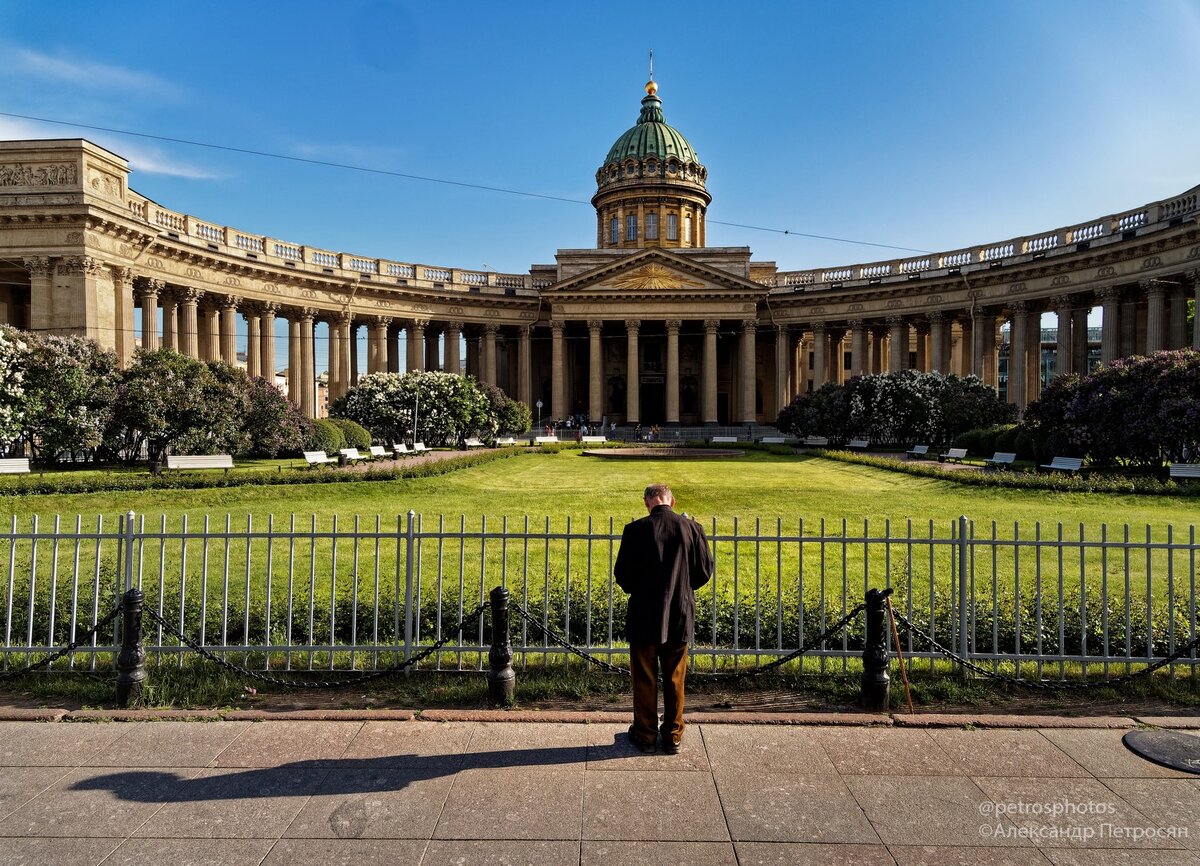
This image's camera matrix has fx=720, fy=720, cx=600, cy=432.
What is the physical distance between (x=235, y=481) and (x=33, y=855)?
17.3 meters

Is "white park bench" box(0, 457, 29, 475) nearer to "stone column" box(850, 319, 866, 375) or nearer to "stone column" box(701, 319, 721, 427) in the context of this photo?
"stone column" box(701, 319, 721, 427)

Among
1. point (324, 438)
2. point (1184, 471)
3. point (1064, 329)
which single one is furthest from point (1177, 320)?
point (324, 438)

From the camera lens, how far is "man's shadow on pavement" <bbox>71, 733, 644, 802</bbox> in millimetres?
4867

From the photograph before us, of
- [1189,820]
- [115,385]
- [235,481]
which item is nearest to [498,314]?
[115,385]

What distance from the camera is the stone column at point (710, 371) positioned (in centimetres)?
5644

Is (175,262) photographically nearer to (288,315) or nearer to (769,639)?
(288,315)

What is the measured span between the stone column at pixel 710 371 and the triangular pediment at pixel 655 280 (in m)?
2.64

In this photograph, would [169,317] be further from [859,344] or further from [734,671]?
[859,344]

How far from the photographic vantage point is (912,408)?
1371 inches

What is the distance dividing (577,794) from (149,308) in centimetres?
4280

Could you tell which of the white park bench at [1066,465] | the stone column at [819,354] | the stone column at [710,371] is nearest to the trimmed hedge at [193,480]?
the white park bench at [1066,465]

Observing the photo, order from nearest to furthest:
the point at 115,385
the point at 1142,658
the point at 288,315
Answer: the point at 1142,658, the point at 115,385, the point at 288,315

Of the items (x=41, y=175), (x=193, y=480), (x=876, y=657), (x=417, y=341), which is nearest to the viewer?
(x=876, y=657)

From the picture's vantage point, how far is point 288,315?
48.8 metres
